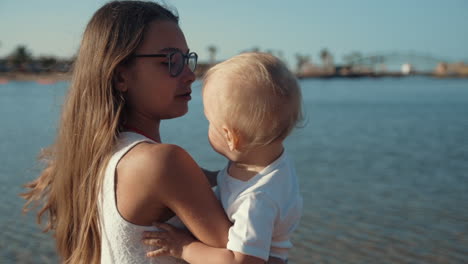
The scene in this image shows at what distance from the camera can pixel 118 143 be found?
1.67 meters

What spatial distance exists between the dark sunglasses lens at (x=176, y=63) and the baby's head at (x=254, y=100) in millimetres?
130

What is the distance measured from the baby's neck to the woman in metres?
0.15

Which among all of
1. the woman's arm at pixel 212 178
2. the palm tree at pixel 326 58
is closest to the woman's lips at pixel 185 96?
the woman's arm at pixel 212 178

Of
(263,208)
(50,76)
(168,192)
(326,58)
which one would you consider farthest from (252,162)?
(326,58)

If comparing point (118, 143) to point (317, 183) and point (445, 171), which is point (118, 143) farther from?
point (445, 171)

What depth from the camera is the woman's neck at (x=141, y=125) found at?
1786 millimetres

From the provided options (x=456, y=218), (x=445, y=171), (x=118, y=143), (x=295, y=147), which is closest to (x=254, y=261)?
(x=118, y=143)

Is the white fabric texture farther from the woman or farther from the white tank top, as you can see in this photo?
the white tank top

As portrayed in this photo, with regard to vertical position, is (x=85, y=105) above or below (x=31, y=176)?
above

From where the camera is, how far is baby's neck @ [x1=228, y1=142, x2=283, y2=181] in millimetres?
1699

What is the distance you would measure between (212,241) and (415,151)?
488 inches

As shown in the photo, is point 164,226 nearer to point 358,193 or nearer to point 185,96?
point 185,96

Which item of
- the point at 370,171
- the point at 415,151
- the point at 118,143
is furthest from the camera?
the point at 415,151

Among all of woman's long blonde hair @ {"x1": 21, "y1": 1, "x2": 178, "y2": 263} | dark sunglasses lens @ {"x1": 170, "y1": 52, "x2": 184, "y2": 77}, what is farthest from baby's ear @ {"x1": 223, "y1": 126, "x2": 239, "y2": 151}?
woman's long blonde hair @ {"x1": 21, "y1": 1, "x2": 178, "y2": 263}
